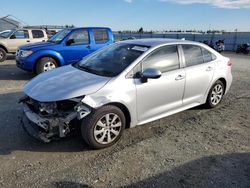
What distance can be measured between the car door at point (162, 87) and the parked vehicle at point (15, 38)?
10.9 metres

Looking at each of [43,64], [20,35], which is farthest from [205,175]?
[20,35]

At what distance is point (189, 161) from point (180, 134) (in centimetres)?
92

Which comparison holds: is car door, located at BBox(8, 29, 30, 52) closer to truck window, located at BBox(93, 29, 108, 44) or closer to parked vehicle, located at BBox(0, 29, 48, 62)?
parked vehicle, located at BBox(0, 29, 48, 62)

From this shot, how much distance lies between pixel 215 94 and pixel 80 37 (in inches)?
217

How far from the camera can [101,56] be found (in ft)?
16.5

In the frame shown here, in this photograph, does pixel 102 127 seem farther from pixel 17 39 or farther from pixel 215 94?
pixel 17 39

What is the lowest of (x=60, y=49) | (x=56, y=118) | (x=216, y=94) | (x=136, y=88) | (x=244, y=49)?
(x=244, y=49)

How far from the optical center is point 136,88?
4.17 meters

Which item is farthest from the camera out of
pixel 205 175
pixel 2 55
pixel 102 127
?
pixel 2 55

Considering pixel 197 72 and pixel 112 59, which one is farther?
pixel 197 72

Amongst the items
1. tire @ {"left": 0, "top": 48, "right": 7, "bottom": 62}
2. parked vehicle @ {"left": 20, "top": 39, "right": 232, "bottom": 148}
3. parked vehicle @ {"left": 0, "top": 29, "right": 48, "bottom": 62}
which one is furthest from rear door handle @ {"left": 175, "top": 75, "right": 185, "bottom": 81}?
tire @ {"left": 0, "top": 48, "right": 7, "bottom": 62}

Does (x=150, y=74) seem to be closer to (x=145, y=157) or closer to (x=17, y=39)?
(x=145, y=157)

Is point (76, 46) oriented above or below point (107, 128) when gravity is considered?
above

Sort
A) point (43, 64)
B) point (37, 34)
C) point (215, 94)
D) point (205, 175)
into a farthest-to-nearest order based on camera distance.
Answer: point (37, 34)
point (43, 64)
point (215, 94)
point (205, 175)
